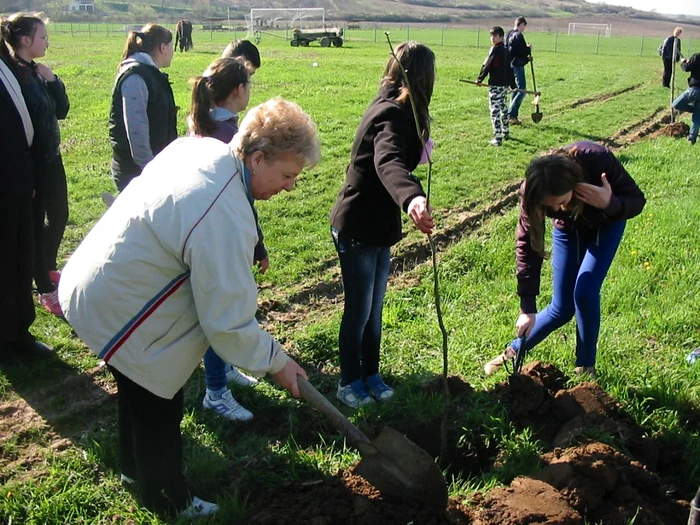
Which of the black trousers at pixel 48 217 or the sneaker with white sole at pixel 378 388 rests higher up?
the black trousers at pixel 48 217

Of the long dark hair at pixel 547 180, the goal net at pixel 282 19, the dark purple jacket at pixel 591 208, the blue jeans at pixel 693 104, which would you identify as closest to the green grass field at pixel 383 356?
the dark purple jacket at pixel 591 208

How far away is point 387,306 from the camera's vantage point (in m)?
5.29

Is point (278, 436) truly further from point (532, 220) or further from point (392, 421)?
point (532, 220)

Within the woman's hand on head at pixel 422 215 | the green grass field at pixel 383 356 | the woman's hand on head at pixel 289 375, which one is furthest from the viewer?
the green grass field at pixel 383 356

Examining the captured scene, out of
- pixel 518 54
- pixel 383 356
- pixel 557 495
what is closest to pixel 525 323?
pixel 383 356

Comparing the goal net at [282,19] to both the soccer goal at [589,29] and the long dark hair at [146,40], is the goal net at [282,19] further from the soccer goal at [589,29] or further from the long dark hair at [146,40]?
the long dark hair at [146,40]

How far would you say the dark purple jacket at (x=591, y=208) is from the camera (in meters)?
3.68

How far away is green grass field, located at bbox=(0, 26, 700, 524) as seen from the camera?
134 inches

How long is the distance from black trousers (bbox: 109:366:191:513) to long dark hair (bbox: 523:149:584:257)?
202 cm

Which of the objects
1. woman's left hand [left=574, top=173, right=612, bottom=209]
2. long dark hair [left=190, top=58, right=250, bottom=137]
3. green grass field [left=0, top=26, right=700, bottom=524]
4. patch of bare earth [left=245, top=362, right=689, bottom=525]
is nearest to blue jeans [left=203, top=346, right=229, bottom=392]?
green grass field [left=0, top=26, right=700, bottom=524]

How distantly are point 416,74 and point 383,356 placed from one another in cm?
202

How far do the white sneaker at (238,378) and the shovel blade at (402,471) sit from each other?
1236 millimetres

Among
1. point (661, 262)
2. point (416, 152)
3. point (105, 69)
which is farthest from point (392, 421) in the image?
point (105, 69)

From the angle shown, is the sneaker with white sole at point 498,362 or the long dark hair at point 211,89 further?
the sneaker with white sole at point 498,362
